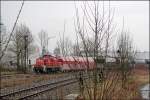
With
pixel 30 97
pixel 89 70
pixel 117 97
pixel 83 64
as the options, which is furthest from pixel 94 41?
pixel 30 97

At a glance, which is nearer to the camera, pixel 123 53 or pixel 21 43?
pixel 123 53

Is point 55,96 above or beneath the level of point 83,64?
beneath

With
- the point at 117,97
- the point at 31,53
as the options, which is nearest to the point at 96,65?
the point at 117,97

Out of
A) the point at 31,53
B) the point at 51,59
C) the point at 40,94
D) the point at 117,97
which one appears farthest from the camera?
the point at 31,53

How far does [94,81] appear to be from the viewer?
903cm

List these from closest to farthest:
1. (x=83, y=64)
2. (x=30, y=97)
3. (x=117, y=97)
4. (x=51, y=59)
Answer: (x=83, y=64), (x=117, y=97), (x=30, y=97), (x=51, y=59)

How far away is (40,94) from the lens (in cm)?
1864

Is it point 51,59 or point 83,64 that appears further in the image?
point 51,59

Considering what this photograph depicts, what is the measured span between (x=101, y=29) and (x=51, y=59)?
36.5m

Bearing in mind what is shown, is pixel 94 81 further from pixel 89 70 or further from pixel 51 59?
pixel 51 59

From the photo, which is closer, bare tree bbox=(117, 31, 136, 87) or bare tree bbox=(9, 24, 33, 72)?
bare tree bbox=(9, 24, 33, 72)

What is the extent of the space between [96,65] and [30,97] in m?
8.51

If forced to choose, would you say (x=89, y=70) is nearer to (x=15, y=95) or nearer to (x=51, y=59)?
(x=15, y=95)

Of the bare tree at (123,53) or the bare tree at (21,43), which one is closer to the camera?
the bare tree at (21,43)
